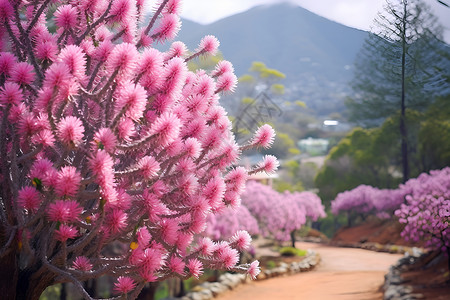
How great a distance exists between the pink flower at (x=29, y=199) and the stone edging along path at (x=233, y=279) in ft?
16.0

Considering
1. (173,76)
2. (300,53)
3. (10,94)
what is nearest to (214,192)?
(173,76)

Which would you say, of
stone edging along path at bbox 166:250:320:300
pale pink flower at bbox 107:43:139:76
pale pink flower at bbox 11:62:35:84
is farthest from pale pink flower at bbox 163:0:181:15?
stone edging along path at bbox 166:250:320:300

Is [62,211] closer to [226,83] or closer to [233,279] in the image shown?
[226,83]

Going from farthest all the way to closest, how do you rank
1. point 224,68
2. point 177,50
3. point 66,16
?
point 177,50 < point 224,68 < point 66,16

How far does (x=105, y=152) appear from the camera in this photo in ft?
8.21

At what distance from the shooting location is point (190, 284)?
14273 millimetres

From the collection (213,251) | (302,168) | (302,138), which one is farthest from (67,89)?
(302,138)

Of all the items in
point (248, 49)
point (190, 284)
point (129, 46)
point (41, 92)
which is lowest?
point (190, 284)

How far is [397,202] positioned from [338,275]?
380 inches

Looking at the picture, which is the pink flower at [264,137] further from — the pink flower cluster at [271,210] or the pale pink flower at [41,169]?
the pink flower cluster at [271,210]

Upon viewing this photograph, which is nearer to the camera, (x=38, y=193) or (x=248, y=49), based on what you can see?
(x=38, y=193)

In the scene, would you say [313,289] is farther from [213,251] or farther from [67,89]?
[67,89]

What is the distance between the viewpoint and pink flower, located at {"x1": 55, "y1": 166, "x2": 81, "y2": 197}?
2.47 metres

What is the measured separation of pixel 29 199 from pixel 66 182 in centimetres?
34
